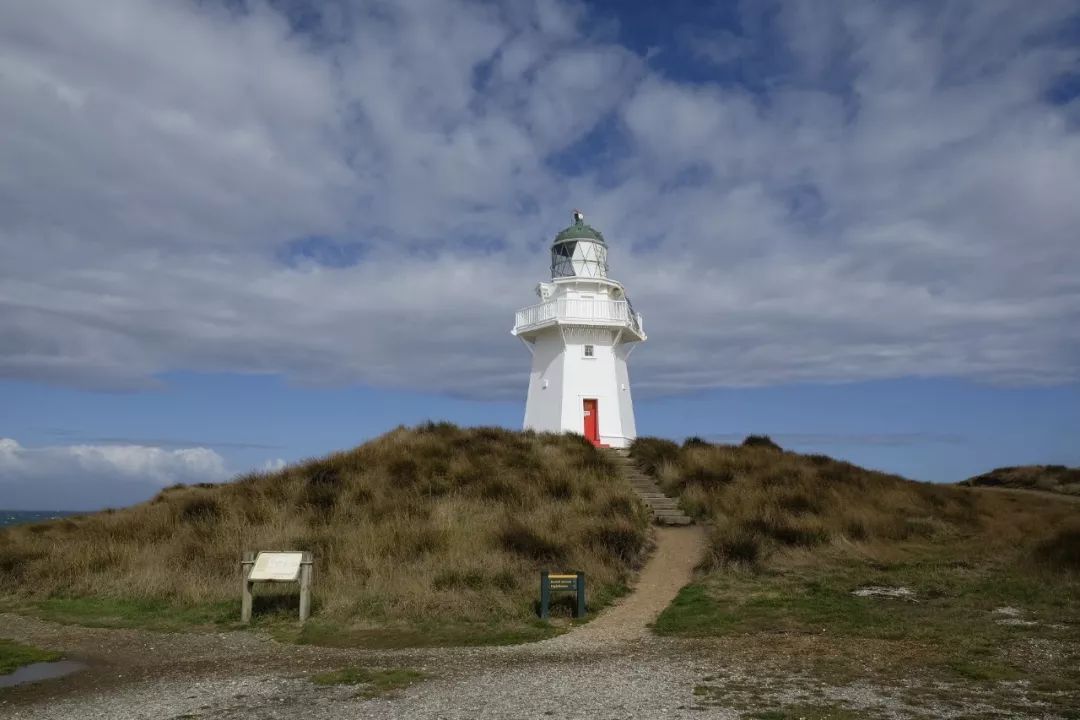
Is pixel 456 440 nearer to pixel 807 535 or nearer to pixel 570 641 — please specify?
pixel 807 535

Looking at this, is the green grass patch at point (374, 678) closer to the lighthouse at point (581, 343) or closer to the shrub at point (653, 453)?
the shrub at point (653, 453)

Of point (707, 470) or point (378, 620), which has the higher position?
point (707, 470)

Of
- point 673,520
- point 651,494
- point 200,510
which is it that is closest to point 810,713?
point 673,520

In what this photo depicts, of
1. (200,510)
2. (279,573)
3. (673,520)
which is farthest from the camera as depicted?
(673,520)

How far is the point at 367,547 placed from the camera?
13.4m

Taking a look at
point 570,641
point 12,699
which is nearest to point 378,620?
point 570,641

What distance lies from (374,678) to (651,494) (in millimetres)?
13304

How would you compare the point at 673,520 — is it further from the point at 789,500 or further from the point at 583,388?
the point at 583,388

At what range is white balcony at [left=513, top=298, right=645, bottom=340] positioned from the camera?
27.6 metres

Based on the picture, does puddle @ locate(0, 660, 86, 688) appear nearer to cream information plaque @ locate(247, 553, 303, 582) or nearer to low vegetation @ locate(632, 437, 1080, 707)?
cream information plaque @ locate(247, 553, 303, 582)

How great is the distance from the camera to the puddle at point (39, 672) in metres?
7.83

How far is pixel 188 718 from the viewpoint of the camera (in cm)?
629

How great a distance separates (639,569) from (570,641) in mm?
4793

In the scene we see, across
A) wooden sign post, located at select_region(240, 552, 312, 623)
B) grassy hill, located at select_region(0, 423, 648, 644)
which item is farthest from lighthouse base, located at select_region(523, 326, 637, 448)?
wooden sign post, located at select_region(240, 552, 312, 623)
